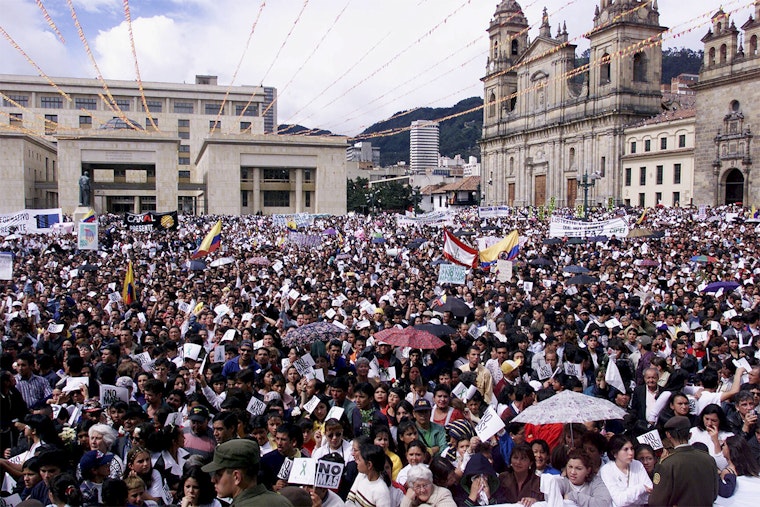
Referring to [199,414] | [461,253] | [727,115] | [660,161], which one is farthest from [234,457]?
[660,161]

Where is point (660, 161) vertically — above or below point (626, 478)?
above

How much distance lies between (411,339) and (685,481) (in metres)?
4.65

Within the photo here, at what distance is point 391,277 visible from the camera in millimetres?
19125

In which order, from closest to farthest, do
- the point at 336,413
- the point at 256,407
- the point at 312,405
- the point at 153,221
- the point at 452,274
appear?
the point at 336,413
the point at 312,405
the point at 256,407
the point at 452,274
the point at 153,221

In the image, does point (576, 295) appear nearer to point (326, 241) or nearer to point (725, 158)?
point (326, 241)

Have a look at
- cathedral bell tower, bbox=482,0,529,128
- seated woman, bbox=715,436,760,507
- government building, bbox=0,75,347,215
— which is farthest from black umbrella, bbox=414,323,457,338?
cathedral bell tower, bbox=482,0,529,128

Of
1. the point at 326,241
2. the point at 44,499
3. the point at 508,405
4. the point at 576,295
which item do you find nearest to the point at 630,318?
the point at 576,295

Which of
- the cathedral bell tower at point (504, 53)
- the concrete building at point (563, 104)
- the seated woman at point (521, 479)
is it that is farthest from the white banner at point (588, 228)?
the cathedral bell tower at point (504, 53)

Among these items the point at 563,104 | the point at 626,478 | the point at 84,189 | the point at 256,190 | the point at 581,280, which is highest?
the point at 563,104

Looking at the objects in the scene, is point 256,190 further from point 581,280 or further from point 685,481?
point 685,481

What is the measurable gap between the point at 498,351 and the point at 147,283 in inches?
476

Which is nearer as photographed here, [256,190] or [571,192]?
[256,190]

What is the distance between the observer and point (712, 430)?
19.5ft

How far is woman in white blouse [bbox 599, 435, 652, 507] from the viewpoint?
199 inches
